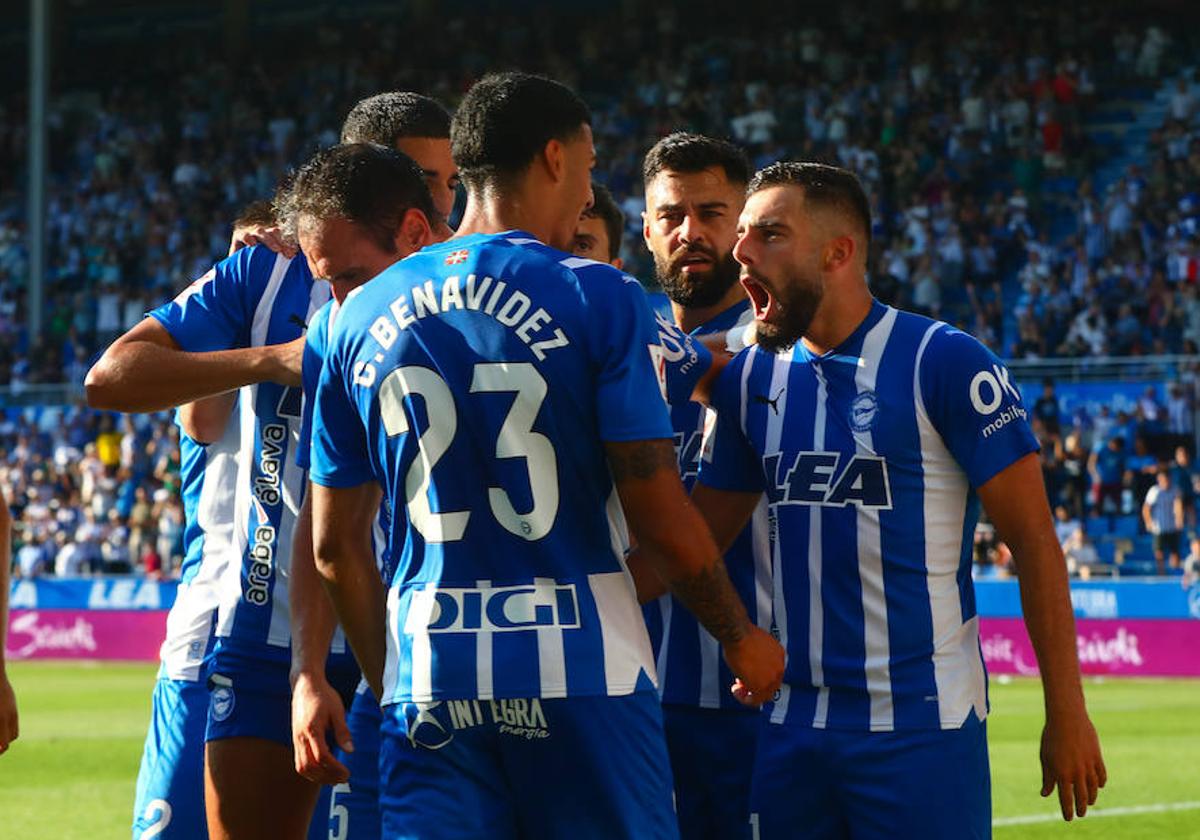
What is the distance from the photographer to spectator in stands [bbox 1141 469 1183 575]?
21.1m

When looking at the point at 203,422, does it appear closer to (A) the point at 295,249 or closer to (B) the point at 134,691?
(A) the point at 295,249

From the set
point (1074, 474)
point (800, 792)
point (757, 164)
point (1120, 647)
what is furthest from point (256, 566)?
point (757, 164)

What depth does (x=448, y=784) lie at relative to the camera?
12.0 feet

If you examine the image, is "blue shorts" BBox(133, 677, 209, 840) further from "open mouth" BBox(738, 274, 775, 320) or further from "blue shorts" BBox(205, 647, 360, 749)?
"open mouth" BBox(738, 274, 775, 320)

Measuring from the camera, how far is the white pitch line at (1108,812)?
32.5 ft

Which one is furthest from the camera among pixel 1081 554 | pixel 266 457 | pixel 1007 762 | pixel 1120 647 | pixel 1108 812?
pixel 1081 554

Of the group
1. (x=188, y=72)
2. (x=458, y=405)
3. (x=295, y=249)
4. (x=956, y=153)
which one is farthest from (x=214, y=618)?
(x=188, y=72)

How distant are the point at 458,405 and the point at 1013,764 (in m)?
9.52

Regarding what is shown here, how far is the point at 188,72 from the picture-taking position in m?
39.6

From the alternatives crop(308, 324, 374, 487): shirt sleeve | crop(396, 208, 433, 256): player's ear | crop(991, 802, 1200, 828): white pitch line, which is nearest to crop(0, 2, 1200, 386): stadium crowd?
crop(991, 802, 1200, 828): white pitch line

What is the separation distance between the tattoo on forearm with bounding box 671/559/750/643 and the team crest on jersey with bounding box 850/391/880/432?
30.9 inches

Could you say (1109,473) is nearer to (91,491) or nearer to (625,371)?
(91,491)

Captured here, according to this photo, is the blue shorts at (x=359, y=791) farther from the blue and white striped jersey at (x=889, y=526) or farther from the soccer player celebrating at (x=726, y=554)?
the blue and white striped jersey at (x=889, y=526)

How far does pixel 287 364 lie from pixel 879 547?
148 cm
